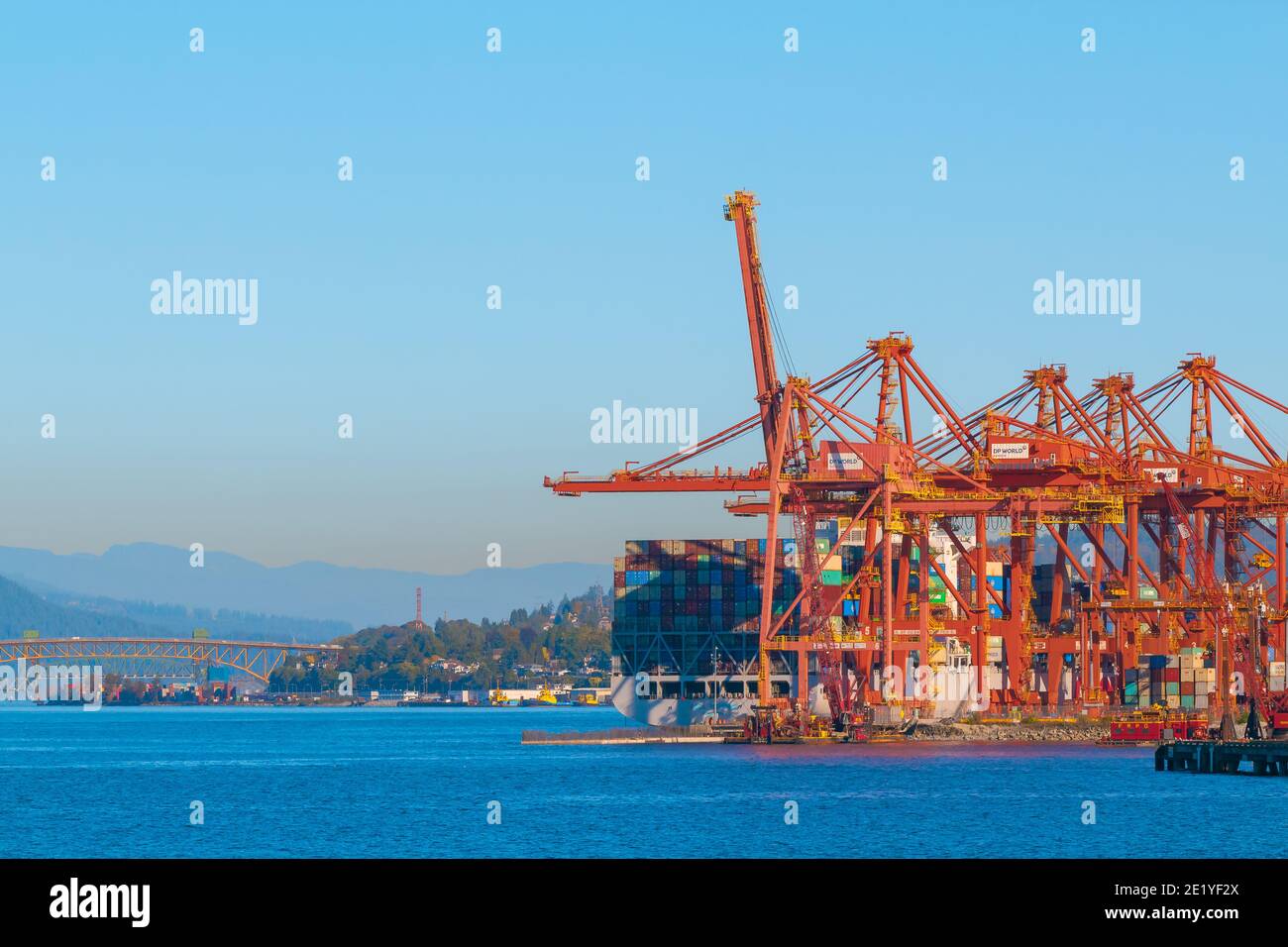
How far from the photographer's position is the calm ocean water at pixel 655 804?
168 feet

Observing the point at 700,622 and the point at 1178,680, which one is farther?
the point at 700,622

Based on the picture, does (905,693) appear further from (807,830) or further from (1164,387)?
(807,830)

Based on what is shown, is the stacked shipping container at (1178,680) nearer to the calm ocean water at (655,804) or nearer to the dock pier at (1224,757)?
the calm ocean water at (655,804)

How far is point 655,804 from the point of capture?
64250mm

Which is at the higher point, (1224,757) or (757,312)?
(757,312)

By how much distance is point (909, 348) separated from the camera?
102750mm

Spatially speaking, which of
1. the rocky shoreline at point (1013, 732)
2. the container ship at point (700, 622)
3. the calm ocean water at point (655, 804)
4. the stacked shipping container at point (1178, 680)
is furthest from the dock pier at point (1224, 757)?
the container ship at point (700, 622)

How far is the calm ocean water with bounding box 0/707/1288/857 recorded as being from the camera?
51344 millimetres

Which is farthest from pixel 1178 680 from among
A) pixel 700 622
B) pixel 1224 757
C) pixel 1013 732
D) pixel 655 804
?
pixel 655 804

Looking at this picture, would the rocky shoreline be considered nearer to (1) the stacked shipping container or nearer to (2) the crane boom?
(1) the stacked shipping container

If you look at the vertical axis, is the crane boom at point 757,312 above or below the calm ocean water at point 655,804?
above

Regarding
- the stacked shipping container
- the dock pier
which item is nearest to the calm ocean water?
the dock pier

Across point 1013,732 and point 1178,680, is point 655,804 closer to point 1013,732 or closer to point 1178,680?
point 1013,732

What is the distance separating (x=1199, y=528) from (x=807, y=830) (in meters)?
69.7
